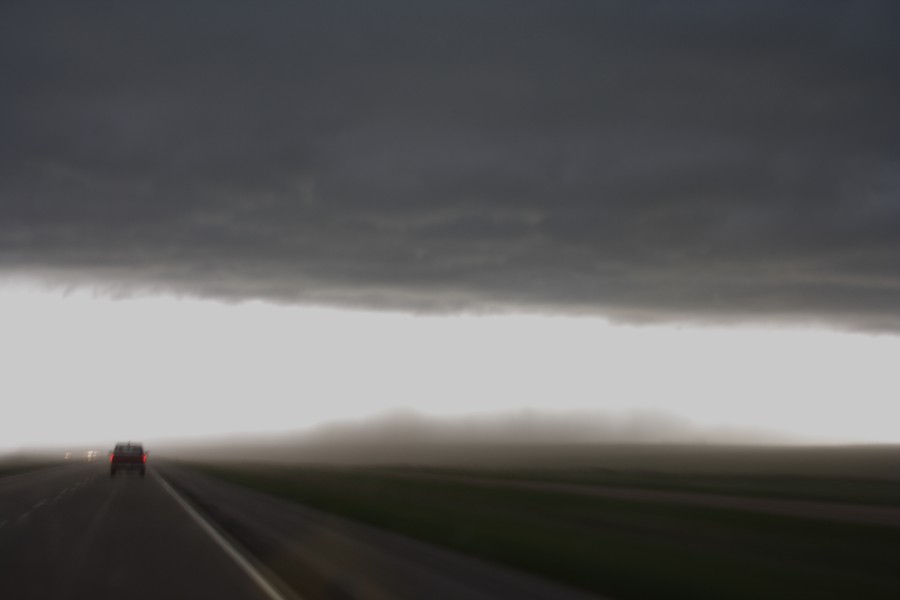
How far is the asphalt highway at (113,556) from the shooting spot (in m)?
13.3

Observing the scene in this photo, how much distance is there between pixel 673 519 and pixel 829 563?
37.9 ft

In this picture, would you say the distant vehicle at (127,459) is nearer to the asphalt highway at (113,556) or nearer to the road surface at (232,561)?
the asphalt highway at (113,556)

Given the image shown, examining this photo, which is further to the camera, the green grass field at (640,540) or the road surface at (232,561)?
the green grass field at (640,540)

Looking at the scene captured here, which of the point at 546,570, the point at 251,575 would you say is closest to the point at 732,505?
the point at 546,570

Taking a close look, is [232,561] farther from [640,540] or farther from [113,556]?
[640,540]

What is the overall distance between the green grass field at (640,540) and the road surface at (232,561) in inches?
62.2

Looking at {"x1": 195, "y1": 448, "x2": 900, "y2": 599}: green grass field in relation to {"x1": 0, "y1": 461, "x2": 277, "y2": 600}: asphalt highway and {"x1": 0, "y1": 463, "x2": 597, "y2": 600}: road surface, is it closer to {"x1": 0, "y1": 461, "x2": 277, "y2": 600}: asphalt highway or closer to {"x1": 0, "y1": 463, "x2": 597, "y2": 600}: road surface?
{"x1": 0, "y1": 463, "x2": 597, "y2": 600}: road surface

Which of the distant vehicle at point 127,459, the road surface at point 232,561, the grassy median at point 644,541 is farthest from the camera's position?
the distant vehicle at point 127,459

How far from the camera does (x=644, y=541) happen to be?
75.3ft

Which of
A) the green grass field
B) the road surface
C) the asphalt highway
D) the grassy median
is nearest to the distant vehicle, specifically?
the green grass field

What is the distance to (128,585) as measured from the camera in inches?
543

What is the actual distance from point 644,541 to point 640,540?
11.9 inches

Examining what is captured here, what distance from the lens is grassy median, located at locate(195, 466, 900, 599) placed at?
15469 millimetres

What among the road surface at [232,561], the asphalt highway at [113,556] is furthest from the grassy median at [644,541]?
the asphalt highway at [113,556]
